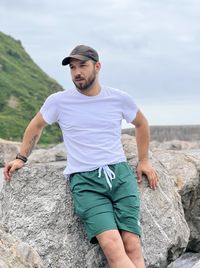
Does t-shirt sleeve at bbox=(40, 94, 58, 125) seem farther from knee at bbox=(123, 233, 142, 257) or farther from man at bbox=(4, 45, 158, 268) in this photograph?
knee at bbox=(123, 233, 142, 257)

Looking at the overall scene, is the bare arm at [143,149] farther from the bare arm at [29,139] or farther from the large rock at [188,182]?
the large rock at [188,182]

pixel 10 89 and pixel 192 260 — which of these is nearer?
pixel 192 260

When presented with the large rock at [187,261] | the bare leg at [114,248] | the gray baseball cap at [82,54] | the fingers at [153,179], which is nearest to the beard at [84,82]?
the gray baseball cap at [82,54]

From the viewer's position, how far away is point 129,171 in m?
6.40

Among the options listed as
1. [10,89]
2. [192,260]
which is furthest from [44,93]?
[192,260]

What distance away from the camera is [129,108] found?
21.4 feet

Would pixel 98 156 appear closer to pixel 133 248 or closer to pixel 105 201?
pixel 105 201

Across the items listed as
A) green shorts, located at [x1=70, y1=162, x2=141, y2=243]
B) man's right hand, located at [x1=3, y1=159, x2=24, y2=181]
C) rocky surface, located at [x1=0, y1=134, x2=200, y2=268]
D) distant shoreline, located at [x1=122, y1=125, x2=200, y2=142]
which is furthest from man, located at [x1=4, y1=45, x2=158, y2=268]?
distant shoreline, located at [x1=122, y1=125, x2=200, y2=142]

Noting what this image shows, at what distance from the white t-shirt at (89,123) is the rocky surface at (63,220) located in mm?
385

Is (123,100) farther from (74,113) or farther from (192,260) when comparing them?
(192,260)

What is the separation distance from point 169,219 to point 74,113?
61.0 inches

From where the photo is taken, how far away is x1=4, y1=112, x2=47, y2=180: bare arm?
21.5 ft

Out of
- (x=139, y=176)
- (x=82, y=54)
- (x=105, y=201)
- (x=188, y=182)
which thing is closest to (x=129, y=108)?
(x=82, y=54)

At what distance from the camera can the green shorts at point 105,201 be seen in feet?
19.9
